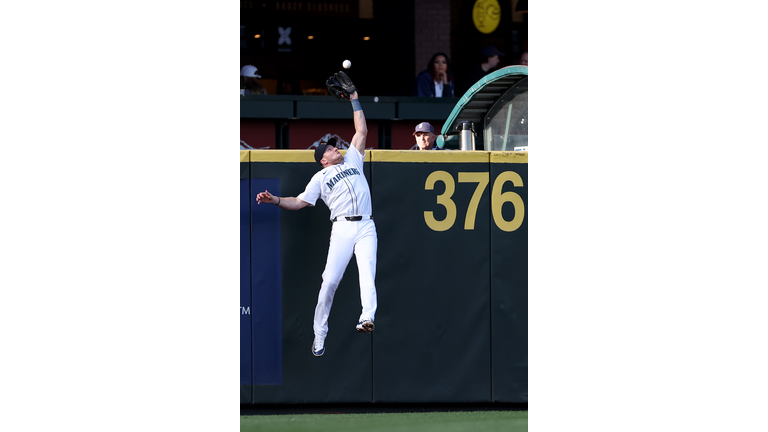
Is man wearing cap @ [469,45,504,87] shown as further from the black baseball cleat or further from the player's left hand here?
the player's left hand

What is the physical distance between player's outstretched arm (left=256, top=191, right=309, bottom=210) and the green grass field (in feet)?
5.31

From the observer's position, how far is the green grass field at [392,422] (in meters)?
5.53

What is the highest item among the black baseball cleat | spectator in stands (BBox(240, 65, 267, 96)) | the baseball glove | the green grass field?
spectator in stands (BBox(240, 65, 267, 96))

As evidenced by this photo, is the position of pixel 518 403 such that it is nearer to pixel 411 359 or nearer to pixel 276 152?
pixel 411 359

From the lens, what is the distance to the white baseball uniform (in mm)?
5809

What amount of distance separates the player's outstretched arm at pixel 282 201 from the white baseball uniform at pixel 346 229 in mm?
41

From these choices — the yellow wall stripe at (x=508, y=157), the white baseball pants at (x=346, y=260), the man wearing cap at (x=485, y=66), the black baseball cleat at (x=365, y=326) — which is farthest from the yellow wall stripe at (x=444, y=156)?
the man wearing cap at (x=485, y=66)

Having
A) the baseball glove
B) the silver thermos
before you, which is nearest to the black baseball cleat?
the baseball glove

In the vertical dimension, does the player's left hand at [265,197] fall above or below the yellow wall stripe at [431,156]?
below

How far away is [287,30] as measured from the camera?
1816 cm

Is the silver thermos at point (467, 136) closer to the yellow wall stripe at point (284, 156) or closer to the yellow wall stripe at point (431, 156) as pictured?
the yellow wall stripe at point (431, 156)

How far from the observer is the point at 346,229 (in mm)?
5875

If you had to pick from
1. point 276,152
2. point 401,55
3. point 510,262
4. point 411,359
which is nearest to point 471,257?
point 510,262

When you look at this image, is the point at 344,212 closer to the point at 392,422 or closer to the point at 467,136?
the point at 392,422
